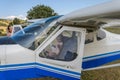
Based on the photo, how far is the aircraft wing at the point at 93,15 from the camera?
4.11 meters

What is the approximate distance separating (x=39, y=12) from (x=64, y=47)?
32.6 meters

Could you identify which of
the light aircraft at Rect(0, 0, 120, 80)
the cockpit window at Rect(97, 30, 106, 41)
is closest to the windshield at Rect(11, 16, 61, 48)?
the light aircraft at Rect(0, 0, 120, 80)

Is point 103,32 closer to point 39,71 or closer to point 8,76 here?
point 39,71

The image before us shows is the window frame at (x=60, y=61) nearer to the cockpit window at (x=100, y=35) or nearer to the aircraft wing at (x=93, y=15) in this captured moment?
the aircraft wing at (x=93, y=15)

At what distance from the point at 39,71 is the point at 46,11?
34.7m

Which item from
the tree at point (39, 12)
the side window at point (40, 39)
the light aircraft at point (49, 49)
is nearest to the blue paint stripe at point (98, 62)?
the light aircraft at point (49, 49)

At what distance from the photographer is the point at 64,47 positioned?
221 inches

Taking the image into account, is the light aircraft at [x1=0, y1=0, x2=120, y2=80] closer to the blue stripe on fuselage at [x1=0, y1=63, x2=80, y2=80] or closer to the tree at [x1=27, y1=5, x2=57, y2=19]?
the blue stripe on fuselage at [x1=0, y1=63, x2=80, y2=80]

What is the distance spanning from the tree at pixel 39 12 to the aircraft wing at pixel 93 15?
31.5 metres

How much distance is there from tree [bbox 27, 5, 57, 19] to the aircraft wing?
31.5 meters

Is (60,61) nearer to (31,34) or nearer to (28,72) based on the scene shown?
(28,72)

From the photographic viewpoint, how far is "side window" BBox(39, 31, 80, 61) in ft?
18.1

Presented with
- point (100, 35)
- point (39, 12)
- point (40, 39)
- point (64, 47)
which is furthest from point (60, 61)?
point (39, 12)

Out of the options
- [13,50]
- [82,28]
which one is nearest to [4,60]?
[13,50]
